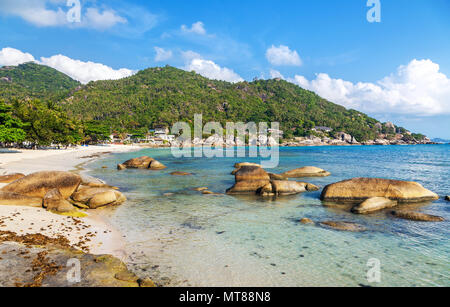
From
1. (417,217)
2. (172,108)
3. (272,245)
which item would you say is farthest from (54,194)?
(172,108)

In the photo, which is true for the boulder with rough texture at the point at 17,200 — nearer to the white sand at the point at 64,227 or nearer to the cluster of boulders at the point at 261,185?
the white sand at the point at 64,227

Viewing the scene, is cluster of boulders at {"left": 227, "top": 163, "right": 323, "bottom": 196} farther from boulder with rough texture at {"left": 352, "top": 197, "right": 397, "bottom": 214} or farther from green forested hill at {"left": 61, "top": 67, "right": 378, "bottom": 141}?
green forested hill at {"left": 61, "top": 67, "right": 378, "bottom": 141}

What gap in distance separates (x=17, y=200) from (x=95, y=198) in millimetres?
3287

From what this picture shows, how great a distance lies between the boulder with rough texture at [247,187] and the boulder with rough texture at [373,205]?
254 inches

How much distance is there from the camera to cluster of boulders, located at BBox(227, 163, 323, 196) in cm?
1678

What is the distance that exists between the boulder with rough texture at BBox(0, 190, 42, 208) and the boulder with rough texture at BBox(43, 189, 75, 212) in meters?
0.42

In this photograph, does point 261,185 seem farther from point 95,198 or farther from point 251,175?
point 95,198

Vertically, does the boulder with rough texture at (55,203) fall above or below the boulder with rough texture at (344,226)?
above

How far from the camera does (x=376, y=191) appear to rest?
46.6 ft

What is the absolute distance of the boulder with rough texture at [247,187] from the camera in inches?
685

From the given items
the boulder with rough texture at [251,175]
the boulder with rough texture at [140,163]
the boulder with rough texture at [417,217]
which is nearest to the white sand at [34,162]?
the boulder with rough texture at [140,163]

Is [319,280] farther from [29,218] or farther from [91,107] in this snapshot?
[91,107]

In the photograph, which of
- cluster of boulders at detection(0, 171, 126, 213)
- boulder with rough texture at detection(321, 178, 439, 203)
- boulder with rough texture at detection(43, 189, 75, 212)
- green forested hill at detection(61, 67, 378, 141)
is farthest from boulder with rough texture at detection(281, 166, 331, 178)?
green forested hill at detection(61, 67, 378, 141)

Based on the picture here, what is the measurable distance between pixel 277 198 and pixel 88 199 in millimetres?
11233
